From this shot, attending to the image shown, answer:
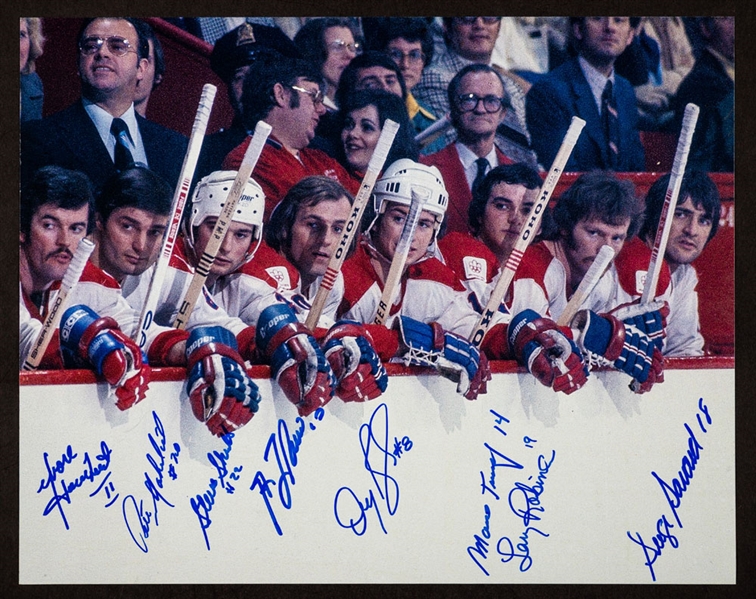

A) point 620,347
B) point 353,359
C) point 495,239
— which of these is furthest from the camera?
point 495,239

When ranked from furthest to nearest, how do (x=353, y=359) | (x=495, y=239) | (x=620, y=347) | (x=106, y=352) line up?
(x=495, y=239)
(x=620, y=347)
(x=353, y=359)
(x=106, y=352)

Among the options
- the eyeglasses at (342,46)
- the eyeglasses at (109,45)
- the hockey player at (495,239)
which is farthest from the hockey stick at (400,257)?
the eyeglasses at (109,45)

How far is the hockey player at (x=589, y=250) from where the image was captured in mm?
2912

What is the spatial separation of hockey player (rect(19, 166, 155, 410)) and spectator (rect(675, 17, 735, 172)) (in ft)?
5.67

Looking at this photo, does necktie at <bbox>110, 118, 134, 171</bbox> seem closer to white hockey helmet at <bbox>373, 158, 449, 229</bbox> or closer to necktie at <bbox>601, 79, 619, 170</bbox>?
white hockey helmet at <bbox>373, 158, 449, 229</bbox>

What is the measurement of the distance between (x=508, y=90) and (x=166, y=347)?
1.32 metres

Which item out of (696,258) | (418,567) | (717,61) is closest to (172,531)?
(418,567)

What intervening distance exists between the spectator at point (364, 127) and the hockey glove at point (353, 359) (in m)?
0.50

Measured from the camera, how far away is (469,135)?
114 inches
